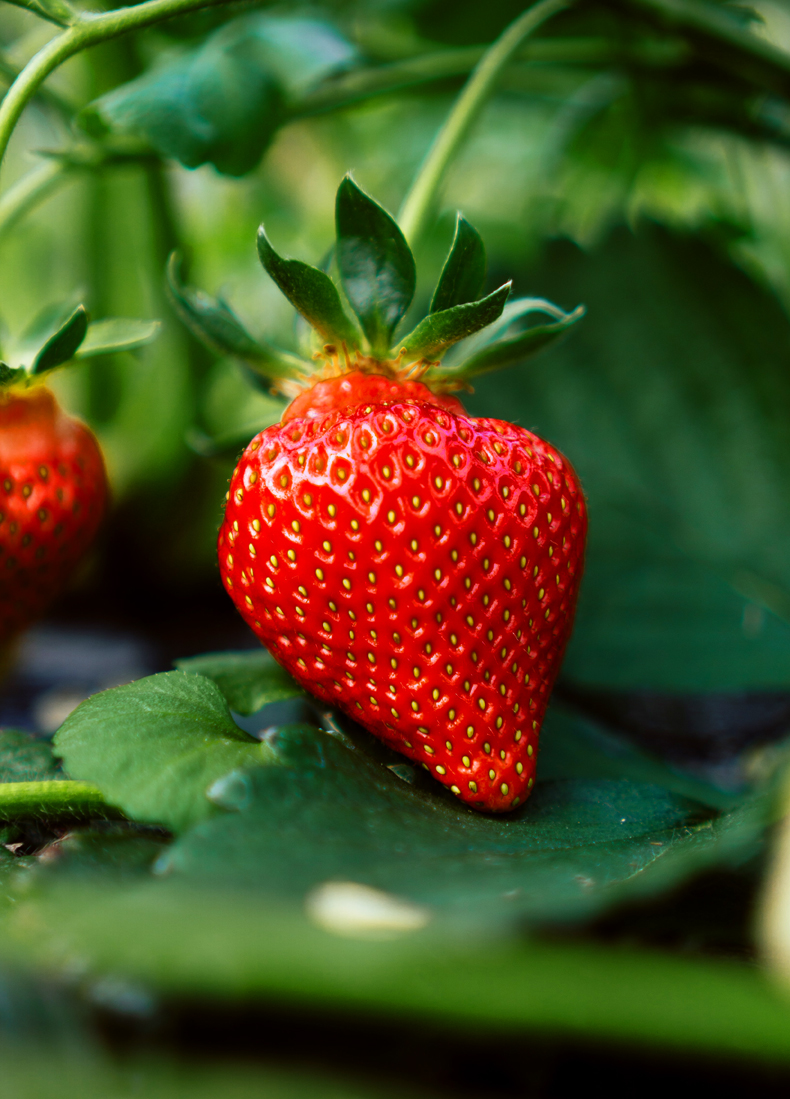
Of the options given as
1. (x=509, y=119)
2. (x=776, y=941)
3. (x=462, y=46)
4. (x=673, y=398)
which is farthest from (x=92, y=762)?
(x=509, y=119)

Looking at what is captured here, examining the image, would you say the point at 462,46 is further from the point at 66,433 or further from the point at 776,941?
the point at 776,941

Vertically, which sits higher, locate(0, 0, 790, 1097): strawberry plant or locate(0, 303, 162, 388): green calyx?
locate(0, 303, 162, 388): green calyx

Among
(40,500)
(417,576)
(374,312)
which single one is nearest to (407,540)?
(417,576)

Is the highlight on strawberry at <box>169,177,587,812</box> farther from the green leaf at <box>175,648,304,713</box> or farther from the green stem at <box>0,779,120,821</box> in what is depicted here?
the green stem at <box>0,779,120,821</box>

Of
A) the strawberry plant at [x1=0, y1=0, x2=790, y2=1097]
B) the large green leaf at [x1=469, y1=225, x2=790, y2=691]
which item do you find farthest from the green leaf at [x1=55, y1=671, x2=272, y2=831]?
the large green leaf at [x1=469, y1=225, x2=790, y2=691]

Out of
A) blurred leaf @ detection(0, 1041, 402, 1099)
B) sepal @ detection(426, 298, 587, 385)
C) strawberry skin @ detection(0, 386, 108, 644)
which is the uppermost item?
sepal @ detection(426, 298, 587, 385)

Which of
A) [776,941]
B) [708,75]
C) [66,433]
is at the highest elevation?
[708,75]

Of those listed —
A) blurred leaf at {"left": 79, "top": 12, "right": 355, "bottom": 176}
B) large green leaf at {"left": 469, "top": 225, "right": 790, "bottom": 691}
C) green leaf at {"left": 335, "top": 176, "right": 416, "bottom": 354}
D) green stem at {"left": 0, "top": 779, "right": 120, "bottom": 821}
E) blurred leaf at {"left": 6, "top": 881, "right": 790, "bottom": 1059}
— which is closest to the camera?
blurred leaf at {"left": 6, "top": 881, "right": 790, "bottom": 1059}

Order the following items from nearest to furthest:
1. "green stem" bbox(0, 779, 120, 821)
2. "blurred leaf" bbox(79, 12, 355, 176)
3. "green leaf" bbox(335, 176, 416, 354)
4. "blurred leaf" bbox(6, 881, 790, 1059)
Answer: "blurred leaf" bbox(6, 881, 790, 1059) → "green stem" bbox(0, 779, 120, 821) → "green leaf" bbox(335, 176, 416, 354) → "blurred leaf" bbox(79, 12, 355, 176)
